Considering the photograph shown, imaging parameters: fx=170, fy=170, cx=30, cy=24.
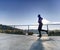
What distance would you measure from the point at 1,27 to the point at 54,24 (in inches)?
267

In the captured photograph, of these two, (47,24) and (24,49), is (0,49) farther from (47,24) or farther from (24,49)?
(47,24)

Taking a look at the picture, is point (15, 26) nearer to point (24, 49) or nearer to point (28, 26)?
point (28, 26)

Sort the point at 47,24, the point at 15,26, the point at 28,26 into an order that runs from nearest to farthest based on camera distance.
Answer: the point at 47,24, the point at 28,26, the point at 15,26

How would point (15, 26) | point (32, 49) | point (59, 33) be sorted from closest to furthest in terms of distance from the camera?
point (32, 49)
point (59, 33)
point (15, 26)

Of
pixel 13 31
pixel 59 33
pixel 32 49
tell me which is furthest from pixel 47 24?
pixel 32 49

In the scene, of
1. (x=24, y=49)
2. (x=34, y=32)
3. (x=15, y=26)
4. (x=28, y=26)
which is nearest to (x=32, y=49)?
(x=24, y=49)

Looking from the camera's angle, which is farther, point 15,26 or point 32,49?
point 15,26

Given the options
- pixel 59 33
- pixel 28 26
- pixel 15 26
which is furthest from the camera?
pixel 15 26

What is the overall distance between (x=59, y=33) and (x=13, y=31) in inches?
211

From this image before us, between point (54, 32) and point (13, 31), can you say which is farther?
point (13, 31)

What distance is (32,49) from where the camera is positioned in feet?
20.6

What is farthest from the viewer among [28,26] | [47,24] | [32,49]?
[28,26]

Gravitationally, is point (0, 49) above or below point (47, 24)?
below

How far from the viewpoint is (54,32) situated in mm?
15109
